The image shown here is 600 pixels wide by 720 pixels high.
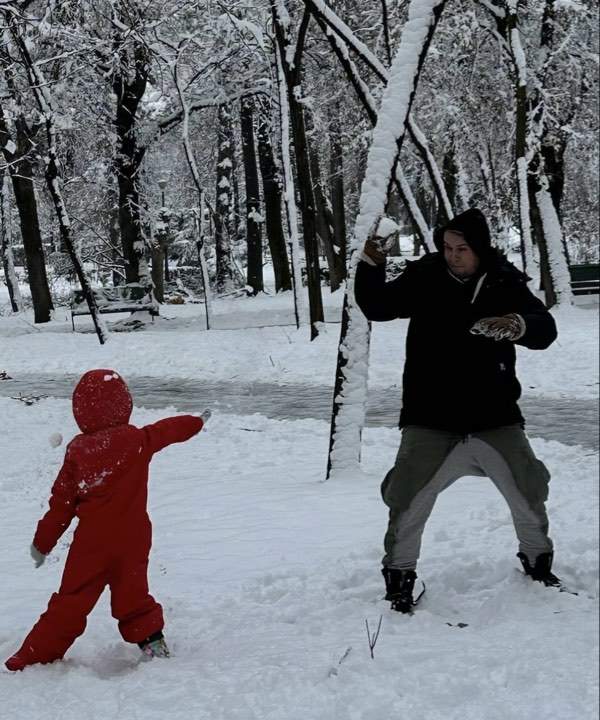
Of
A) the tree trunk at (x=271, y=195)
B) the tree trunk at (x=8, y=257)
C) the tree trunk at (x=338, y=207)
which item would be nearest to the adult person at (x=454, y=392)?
the tree trunk at (x=271, y=195)

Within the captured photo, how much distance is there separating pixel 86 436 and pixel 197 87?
67.4ft

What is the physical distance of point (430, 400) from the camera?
3.44 m

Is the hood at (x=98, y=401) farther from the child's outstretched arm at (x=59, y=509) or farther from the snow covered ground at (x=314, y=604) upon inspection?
the snow covered ground at (x=314, y=604)

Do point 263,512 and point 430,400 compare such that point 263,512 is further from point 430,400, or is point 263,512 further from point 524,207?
point 524,207

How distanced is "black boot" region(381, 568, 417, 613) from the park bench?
770 inches

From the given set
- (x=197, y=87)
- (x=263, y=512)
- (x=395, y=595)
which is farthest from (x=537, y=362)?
(x=197, y=87)

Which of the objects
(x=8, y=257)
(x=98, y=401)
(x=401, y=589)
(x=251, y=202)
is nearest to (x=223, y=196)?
(x=251, y=202)

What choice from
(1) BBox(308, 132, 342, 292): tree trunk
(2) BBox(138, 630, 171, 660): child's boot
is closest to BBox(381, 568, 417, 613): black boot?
(2) BBox(138, 630, 171, 660): child's boot

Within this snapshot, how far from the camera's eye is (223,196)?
28.1 metres

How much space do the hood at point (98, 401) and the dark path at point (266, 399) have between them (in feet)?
16.1

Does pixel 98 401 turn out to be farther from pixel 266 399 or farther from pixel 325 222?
pixel 325 222

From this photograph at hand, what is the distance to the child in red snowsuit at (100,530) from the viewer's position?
3428mm

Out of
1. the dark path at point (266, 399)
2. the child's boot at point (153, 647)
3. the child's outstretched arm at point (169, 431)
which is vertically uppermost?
the child's outstretched arm at point (169, 431)

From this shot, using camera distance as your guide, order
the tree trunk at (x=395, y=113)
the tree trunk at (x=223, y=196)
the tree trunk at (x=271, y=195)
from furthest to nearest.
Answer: the tree trunk at (x=223, y=196), the tree trunk at (x=271, y=195), the tree trunk at (x=395, y=113)
